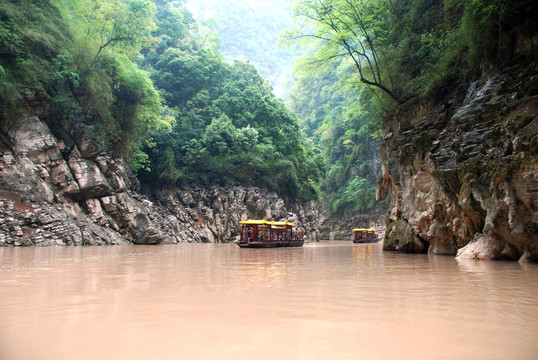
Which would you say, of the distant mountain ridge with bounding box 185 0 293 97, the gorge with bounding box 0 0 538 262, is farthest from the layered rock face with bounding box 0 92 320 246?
the distant mountain ridge with bounding box 185 0 293 97

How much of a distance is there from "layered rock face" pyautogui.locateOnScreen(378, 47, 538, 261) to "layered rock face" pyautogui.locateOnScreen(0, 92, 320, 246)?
17.3 metres

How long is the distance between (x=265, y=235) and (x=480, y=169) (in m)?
14.0

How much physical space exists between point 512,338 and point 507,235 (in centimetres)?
803

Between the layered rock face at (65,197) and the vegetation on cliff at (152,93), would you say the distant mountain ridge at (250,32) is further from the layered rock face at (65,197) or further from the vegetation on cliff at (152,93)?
the layered rock face at (65,197)

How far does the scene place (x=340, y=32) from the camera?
1755 cm

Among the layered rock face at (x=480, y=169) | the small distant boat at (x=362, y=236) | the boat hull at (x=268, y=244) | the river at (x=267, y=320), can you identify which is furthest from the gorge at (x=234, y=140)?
the small distant boat at (x=362, y=236)

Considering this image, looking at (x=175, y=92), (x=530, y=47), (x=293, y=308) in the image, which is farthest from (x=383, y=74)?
(x=175, y=92)

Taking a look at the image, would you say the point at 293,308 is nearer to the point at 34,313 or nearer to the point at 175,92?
the point at 34,313

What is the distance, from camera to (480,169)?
10.2 meters

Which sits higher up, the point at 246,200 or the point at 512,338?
the point at 246,200

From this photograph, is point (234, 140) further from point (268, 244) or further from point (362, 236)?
point (268, 244)

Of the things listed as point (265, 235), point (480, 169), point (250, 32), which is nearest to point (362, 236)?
point (265, 235)

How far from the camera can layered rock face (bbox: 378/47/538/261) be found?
872 centimetres

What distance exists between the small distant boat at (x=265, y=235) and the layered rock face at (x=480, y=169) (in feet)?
28.0
